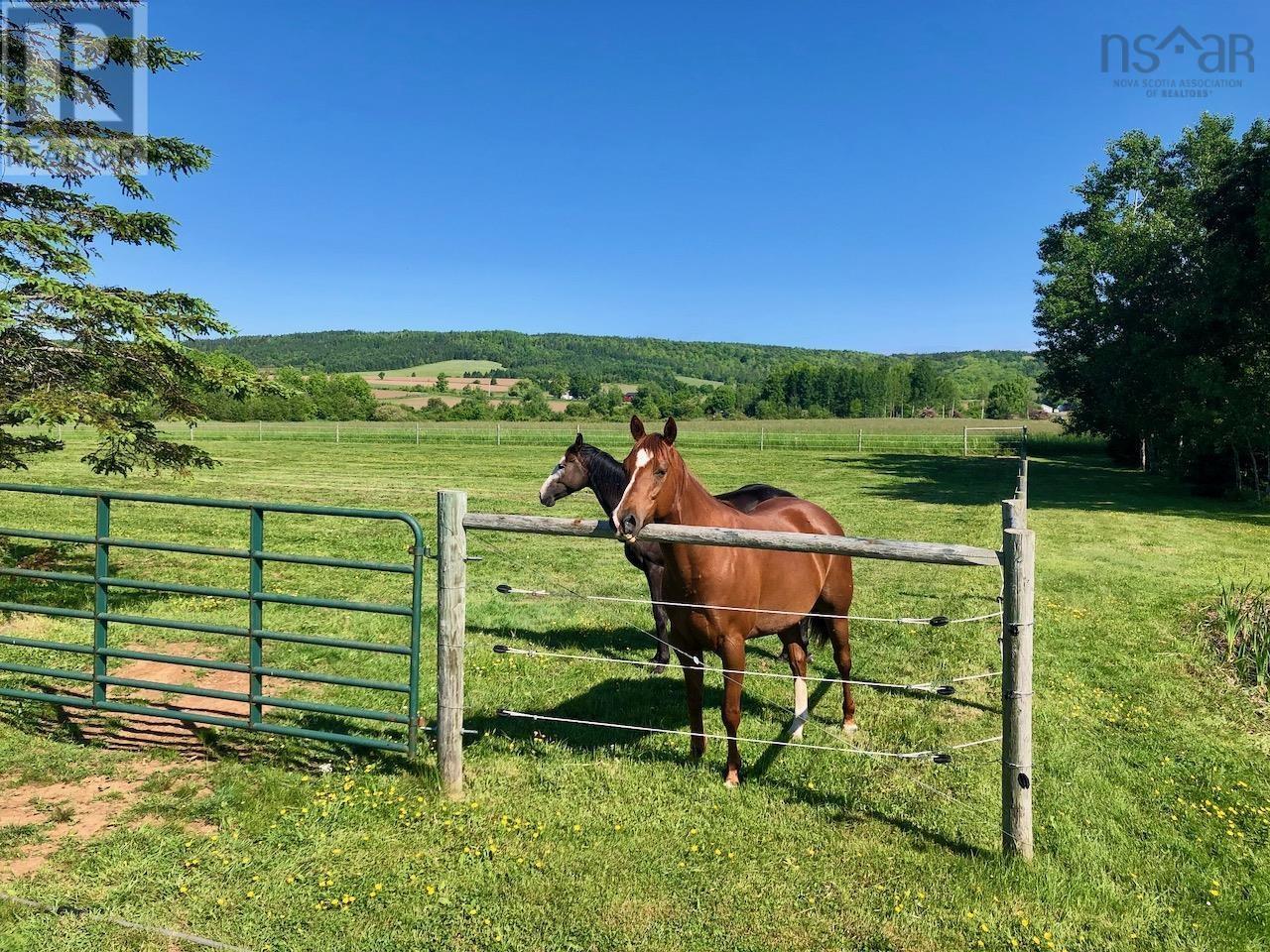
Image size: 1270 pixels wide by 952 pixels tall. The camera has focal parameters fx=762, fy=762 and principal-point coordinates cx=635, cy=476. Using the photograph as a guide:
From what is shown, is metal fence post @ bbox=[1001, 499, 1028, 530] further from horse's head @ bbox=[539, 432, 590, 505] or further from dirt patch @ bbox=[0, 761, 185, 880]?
dirt patch @ bbox=[0, 761, 185, 880]

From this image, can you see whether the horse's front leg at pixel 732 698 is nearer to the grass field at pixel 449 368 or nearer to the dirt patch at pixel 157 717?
the dirt patch at pixel 157 717

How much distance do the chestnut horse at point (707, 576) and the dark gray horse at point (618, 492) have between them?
35.3 inches

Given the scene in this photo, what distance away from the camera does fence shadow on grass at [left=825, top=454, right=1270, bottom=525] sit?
21172 millimetres

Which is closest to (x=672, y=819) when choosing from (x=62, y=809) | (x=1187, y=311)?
(x=62, y=809)

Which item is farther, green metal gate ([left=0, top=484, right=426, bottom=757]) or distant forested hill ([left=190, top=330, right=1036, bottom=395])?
distant forested hill ([left=190, top=330, right=1036, bottom=395])

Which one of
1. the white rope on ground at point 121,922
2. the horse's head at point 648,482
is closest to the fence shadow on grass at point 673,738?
the horse's head at point 648,482

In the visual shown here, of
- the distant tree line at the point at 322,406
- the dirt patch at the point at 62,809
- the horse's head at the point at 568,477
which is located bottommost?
the dirt patch at the point at 62,809

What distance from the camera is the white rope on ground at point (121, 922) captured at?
3.41 metres

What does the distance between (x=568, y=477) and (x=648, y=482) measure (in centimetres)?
524

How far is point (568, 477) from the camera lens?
9703mm

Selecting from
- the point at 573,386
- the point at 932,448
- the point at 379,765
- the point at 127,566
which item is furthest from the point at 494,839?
the point at 573,386

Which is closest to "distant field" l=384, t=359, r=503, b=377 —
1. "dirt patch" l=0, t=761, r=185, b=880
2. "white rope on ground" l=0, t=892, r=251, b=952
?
"dirt patch" l=0, t=761, r=185, b=880

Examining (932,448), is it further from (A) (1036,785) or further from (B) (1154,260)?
(A) (1036,785)

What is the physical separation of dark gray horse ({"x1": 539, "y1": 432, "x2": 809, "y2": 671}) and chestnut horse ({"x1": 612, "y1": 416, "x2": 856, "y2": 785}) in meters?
0.90
